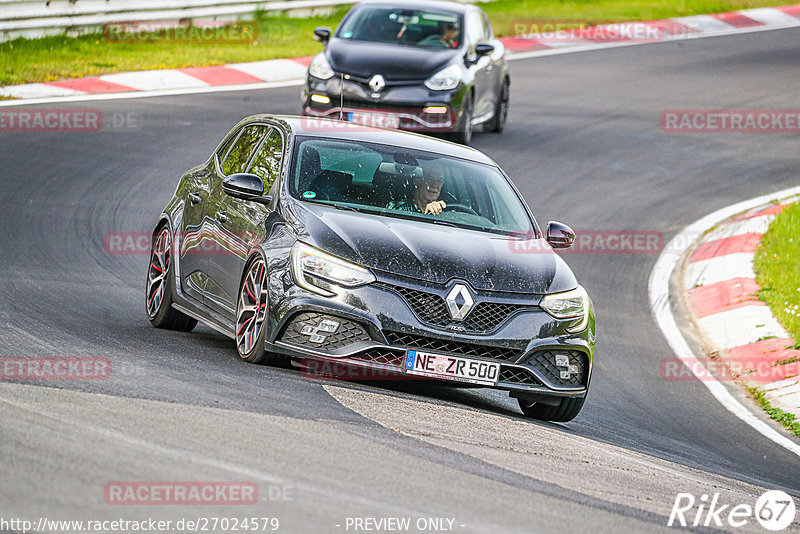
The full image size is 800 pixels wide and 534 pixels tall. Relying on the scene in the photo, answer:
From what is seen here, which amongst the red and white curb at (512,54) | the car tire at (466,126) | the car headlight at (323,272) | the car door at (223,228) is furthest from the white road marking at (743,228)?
the car headlight at (323,272)

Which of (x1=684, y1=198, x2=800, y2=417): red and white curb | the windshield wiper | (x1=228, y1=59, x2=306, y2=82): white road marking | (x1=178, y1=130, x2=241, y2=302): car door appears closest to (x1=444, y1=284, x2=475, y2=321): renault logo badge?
the windshield wiper

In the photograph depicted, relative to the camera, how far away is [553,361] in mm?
8602

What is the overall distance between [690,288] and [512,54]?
1275 cm

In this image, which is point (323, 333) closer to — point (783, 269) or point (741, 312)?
point (741, 312)

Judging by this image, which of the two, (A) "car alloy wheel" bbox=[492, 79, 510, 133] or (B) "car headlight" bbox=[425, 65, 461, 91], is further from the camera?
(A) "car alloy wheel" bbox=[492, 79, 510, 133]

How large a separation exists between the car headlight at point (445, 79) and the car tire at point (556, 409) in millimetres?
9181

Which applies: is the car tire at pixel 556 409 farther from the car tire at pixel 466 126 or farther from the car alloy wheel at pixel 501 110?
the car alloy wheel at pixel 501 110

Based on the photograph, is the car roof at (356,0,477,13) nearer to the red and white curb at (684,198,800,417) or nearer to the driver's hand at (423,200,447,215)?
the red and white curb at (684,198,800,417)

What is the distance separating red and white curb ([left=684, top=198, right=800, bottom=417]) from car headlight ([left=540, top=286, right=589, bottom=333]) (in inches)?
112

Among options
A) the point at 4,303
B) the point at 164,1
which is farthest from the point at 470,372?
the point at 164,1

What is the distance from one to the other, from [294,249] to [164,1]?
16.1 meters

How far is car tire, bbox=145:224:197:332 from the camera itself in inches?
398

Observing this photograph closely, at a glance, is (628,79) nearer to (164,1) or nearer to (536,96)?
(536,96)

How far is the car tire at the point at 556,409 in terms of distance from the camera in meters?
8.91
